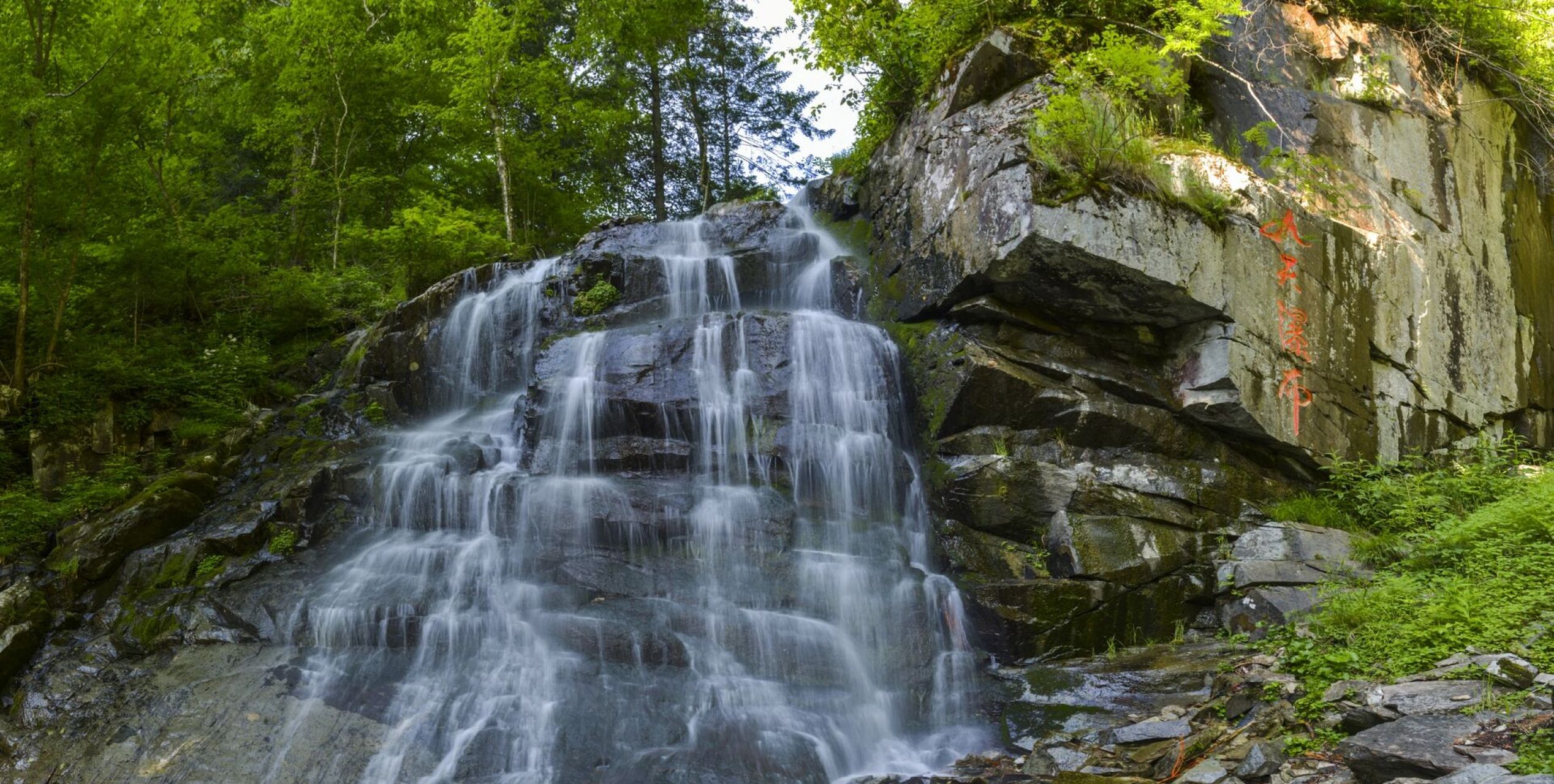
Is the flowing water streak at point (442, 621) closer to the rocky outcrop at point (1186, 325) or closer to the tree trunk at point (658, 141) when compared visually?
the rocky outcrop at point (1186, 325)

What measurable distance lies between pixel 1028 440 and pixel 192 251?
10120mm

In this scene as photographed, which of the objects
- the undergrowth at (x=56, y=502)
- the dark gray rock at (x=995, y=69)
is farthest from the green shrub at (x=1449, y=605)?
the undergrowth at (x=56, y=502)

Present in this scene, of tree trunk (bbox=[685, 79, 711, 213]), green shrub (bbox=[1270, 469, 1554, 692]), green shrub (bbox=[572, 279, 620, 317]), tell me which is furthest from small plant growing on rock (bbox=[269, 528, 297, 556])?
tree trunk (bbox=[685, 79, 711, 213])

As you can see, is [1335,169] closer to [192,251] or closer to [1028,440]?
[1028,440]

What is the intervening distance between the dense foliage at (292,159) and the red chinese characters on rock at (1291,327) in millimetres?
10979

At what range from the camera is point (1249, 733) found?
17.8 ft

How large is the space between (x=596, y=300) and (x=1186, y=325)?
720cm

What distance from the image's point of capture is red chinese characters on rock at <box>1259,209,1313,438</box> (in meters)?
8.83

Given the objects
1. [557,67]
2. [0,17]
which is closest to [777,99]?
[557,67]

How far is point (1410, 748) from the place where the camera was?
14.4 feet

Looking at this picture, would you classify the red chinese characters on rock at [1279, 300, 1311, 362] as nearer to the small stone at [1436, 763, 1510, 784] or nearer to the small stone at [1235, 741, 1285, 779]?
the small stone at [1235, 741, 1285, 779]

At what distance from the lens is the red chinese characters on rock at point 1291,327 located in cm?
883

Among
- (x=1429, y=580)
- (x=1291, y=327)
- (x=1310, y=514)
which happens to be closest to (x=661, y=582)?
(x=1429, y=580)

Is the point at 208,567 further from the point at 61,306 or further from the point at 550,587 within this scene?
the point at 61,306
